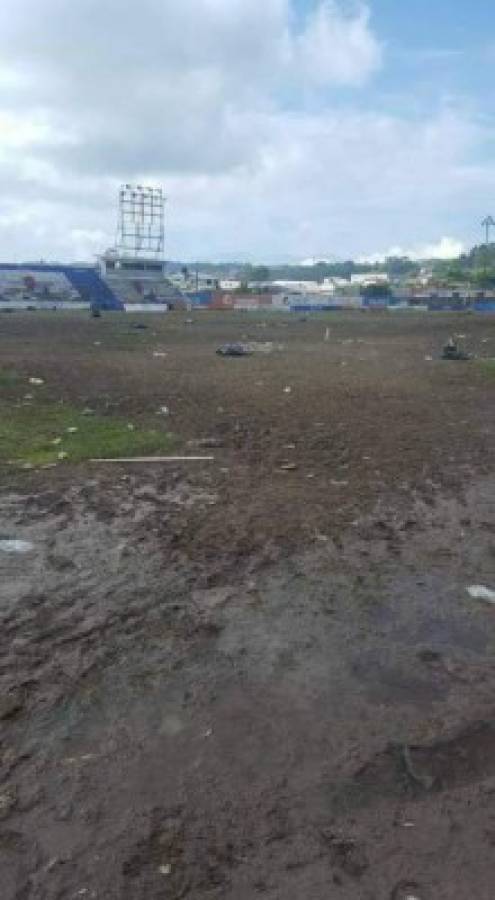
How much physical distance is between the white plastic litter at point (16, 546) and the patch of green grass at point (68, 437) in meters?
2.73

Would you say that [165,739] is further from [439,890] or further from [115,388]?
[115,388]

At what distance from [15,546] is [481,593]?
3.60 meters

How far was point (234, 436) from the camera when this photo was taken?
36.1ft

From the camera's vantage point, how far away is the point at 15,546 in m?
6.36

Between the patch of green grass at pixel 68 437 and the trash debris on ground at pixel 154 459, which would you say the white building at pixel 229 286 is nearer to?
the patch of green grass at pixel 68 437

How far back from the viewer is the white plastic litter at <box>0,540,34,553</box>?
20.6ft

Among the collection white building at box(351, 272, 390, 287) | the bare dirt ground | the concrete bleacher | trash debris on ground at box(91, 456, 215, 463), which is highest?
white building at box(351, 272, 390, 287)

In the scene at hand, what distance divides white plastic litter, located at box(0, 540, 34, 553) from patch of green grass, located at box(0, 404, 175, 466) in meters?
2.73

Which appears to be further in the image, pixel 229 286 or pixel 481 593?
pixel 229 286

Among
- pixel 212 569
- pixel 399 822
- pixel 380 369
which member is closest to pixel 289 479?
pixel 212 569

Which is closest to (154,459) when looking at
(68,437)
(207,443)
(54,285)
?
(207,443)

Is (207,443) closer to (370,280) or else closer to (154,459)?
(154,459)

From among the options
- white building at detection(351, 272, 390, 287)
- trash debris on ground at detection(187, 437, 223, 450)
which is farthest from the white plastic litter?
white building at detection(351, 272, 390, 287)

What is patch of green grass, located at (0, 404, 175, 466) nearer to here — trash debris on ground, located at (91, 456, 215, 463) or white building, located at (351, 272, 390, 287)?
trash debris on ground, located at (91, 456, 215, 463)
